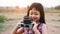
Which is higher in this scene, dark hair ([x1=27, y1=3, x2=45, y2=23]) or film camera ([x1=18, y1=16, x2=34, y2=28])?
dark hair ([x1=27, y1=3, x2=45, y2=23])

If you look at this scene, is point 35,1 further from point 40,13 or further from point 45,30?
point 45,30

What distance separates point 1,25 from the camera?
152 cm

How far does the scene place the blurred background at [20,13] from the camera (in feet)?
4.87

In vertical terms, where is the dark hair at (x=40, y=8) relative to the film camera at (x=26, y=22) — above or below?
above

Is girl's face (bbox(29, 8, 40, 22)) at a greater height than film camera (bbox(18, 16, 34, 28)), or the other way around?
girl's face (bbox(29, 8, 40, 22))

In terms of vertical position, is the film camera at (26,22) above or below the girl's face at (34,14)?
below

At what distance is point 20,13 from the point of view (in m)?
1.50

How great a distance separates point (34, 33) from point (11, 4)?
32 centimetres

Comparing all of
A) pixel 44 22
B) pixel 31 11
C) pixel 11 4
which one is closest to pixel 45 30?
pixel 44 22

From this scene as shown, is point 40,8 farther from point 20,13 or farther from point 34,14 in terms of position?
point 20,13

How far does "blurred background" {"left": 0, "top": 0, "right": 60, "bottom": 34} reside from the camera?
4.87 ft

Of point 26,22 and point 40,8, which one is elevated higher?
point 40,8

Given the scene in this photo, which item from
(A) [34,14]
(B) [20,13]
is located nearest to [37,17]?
(A) [34,14]

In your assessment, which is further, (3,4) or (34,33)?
(3,4)
